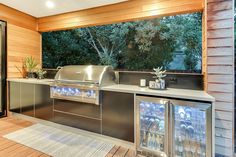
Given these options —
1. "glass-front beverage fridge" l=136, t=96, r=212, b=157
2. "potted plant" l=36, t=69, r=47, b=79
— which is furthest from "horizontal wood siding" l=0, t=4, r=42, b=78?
"glass-front beverage fridge" l=136, t=96, r=212, b=157

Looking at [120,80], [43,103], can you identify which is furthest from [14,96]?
[120,80]

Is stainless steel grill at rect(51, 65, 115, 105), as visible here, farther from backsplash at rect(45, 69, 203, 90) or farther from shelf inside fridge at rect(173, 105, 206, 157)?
shelf inside fridge at rect(173, 105, 206, 157)

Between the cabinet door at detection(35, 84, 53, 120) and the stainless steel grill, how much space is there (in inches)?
8.3

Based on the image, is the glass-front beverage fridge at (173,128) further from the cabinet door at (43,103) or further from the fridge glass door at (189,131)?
the cabinet door at (43,103)

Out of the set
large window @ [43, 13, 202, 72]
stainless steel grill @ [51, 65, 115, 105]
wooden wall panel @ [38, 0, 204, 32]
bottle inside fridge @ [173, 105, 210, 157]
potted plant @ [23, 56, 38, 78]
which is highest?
wooden wall panel @ [38, 0, 204, 32]

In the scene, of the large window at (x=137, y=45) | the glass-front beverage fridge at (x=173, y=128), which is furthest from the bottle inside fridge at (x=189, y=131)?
the large window at (x=137, y=45)

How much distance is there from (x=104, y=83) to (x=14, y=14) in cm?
279

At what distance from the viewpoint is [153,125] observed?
204 cm

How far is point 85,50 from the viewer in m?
3.47

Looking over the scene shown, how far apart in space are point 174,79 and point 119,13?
1591mm

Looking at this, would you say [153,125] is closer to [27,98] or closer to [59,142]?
[59,142]

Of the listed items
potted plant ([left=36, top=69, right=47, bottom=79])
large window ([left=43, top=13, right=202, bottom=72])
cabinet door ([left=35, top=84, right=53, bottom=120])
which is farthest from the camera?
potted plant ([left=36, top=69, right=47, bottom=79])

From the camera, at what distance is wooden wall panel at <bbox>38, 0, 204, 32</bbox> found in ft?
7.83

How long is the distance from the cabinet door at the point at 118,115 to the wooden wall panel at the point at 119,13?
1500 mm
